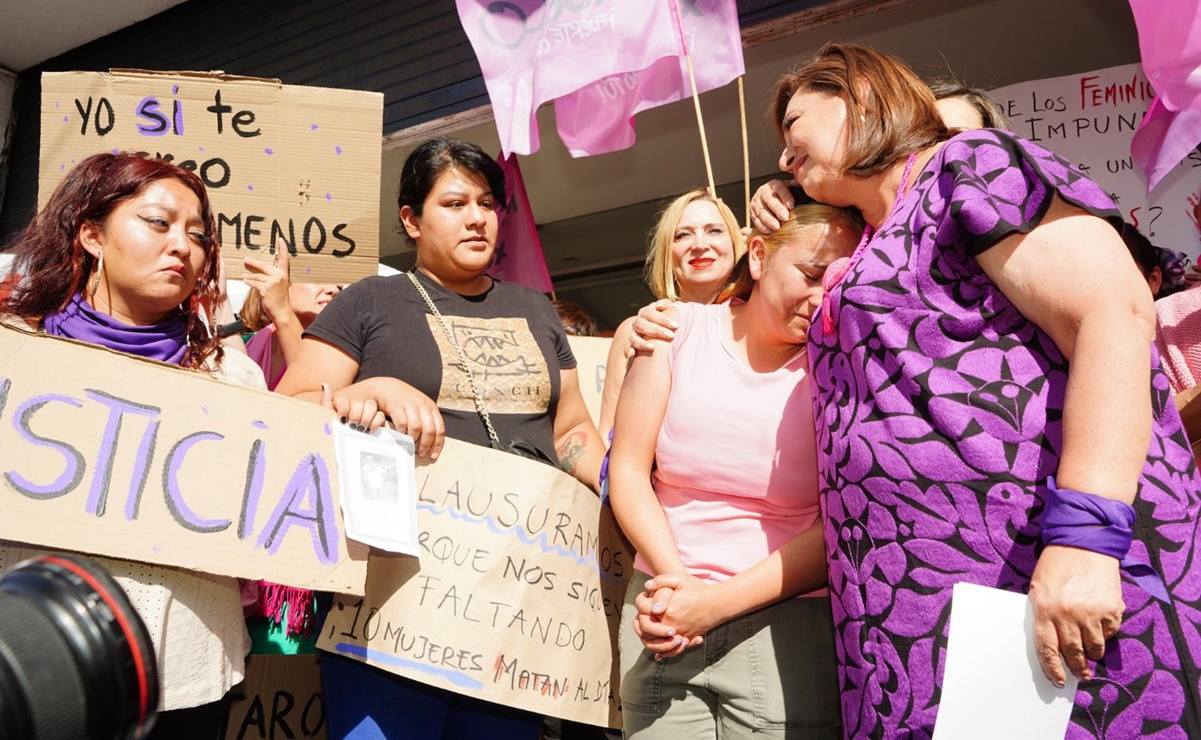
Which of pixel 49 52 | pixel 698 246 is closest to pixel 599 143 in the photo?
pixel 698 246

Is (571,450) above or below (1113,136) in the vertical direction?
below

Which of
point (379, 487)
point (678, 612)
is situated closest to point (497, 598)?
point (379, 487)

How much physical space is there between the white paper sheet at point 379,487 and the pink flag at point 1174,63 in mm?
2580

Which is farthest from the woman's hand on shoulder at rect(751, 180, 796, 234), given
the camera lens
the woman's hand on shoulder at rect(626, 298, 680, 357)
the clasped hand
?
the camera lens

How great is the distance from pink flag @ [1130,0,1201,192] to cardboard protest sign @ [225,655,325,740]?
3.13 m

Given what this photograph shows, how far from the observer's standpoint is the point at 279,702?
2846mm

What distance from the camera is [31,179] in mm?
7332

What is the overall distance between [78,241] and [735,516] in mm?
1536

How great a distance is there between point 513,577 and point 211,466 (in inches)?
27.1

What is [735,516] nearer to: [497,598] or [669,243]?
[497,598]

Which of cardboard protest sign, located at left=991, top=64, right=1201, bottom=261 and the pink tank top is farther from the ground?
cardboard protest sign, located at left=991, top=64, right=1201, bottom=261

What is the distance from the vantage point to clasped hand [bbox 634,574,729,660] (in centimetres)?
184

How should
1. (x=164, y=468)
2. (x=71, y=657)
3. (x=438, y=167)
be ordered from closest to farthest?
(x=71, y=657) → (x=164, y=468) → (x=438, y=167)

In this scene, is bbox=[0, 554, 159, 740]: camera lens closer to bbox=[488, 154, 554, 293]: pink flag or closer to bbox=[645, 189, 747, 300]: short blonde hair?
bbox=[645, 189, 747, 300]: short blonde hair
